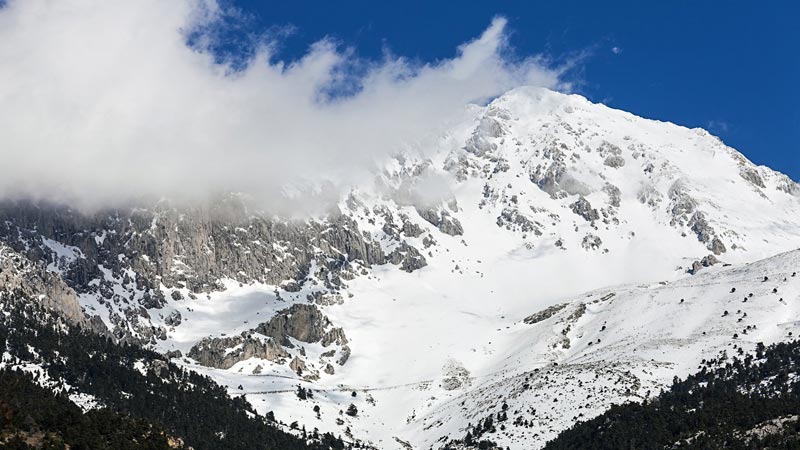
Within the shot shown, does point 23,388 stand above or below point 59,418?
above

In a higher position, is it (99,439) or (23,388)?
(23,388)

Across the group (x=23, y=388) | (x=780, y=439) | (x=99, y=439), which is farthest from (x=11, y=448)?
(x=780, y=439)

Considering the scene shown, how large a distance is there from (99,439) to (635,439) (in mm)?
115553

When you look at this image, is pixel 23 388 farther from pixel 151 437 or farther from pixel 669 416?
pixel 669 416

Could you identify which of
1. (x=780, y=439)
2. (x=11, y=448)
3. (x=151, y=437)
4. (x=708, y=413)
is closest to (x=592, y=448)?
(x=708, y=413)

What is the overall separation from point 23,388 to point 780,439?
441 feet

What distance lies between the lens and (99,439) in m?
107

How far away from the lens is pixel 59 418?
370 feet

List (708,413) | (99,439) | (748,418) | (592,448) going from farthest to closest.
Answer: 1. (592,448)
2. (708,413)
3. (748,418)
4. (99,439)

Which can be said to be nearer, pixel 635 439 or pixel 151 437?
pixel 151 437

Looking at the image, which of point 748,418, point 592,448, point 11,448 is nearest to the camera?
point 11,448

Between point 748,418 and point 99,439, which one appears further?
point 748,418

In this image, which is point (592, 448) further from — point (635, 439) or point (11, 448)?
point (11, 448)

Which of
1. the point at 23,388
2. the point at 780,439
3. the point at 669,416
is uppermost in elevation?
the point at 23,388
